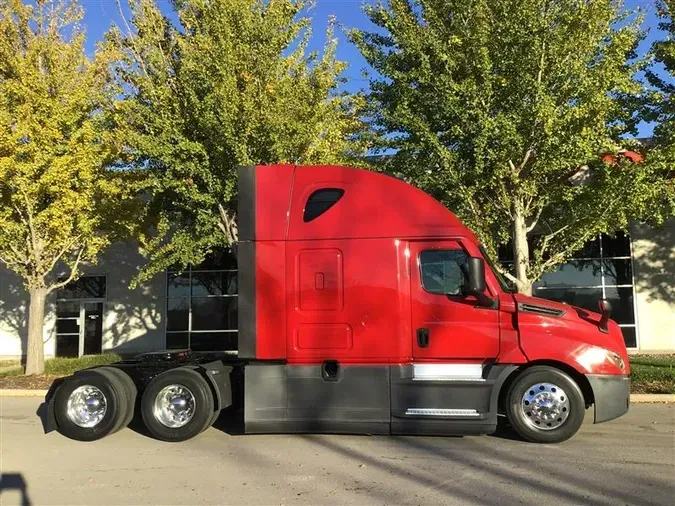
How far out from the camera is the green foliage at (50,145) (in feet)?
38.4

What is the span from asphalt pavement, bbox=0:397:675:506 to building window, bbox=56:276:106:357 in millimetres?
12051

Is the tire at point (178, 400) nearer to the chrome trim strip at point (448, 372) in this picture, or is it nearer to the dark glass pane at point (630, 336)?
the chrome trim strip at point (448, 372)

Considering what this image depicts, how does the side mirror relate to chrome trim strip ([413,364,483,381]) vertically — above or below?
above

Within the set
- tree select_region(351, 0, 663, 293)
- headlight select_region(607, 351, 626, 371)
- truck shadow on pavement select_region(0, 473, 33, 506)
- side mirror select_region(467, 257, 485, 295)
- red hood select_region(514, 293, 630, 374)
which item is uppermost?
tree select_region(351, 0, 663, 293)

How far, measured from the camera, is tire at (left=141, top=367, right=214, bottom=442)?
682 cm

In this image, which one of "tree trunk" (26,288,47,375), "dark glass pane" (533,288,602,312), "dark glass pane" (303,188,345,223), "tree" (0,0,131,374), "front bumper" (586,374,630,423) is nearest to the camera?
"front bumper" (586,374,630,423)

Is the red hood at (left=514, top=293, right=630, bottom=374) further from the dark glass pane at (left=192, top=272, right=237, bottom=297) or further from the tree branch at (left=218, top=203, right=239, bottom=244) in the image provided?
the dark glass pane at (left=192, top=272, right=237, bottom=297)

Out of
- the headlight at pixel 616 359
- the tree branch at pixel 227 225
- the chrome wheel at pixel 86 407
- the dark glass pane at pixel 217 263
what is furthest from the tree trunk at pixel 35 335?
the headlight at pixel 616 359

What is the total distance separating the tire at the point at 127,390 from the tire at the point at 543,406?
459 cm

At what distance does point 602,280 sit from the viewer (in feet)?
54.5

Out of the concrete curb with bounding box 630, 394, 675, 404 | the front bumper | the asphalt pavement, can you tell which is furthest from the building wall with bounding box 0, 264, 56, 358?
the front bumper

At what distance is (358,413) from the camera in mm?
6402

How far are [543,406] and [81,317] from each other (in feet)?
54.3

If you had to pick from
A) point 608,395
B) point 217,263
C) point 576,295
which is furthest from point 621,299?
point 217,263
